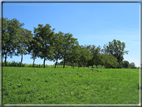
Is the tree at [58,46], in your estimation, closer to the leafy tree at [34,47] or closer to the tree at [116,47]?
the leafy tree at [34,47]

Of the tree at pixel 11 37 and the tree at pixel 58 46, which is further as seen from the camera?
the tree at pixel 58 46

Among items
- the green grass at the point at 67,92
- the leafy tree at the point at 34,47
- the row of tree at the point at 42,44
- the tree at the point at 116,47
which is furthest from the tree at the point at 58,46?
the green grass at the point at 67,92

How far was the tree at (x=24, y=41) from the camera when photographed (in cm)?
3280

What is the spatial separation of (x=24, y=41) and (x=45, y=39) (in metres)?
5.92

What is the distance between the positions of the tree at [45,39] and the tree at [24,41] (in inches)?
88.1

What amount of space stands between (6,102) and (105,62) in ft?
154

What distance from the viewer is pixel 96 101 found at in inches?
380

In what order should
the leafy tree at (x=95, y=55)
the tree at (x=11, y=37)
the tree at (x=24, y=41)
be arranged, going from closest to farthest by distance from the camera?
the tree at (x=11, y=37) → the tree at (x=24, y=41) → the leafy tree at (x=95, y=55)

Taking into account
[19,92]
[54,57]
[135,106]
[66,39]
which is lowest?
[135,106]

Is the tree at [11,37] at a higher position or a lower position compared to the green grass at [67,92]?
higher

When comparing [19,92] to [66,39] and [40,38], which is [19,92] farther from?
[66,39]

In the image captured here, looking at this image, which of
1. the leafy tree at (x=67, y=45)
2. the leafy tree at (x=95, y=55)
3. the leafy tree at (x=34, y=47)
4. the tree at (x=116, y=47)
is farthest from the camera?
the leafy tree at (x=95, y=55)

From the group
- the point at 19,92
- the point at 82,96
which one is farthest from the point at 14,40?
the point at 82,96

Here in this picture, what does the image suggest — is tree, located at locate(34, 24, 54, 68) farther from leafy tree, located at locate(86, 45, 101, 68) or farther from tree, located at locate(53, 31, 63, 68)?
leafy tree, located at locate(86, 45, 101, 68)
